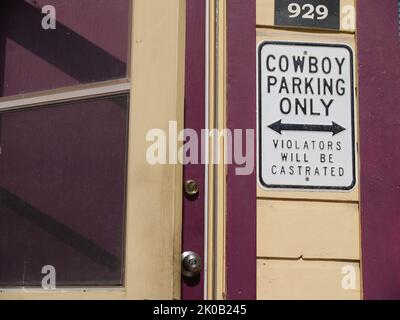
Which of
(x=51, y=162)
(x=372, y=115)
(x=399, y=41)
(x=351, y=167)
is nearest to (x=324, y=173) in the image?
(x=351, y=167)

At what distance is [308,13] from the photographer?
2.52m

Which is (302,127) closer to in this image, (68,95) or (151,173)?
(151,173)

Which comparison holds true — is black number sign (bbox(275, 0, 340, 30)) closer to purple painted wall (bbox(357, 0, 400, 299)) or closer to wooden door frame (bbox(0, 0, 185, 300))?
purple painted wall (bbox(357, 0, 400, 299))

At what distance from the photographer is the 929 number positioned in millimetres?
2520

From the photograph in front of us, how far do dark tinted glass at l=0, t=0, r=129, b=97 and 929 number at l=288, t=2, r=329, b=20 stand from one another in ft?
1.82

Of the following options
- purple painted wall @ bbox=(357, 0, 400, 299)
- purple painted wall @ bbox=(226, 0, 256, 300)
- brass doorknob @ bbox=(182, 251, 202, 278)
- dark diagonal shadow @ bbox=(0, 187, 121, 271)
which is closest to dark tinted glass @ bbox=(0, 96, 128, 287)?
dark diagonal shadow @ bbox=(0, 187, 121, 271)

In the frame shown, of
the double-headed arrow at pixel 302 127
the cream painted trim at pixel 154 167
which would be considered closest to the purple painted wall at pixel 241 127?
the double-headed arrow at pixel 302 127

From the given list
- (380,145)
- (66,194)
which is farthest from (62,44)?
(380,145)

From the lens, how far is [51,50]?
246 centimetres

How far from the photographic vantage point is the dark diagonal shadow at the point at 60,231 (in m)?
2.24

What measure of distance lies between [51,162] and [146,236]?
41 cm

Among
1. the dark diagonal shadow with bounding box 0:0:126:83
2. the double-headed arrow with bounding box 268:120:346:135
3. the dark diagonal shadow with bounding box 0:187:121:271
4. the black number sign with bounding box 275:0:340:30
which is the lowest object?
the dark diagonal shadow with bounding box 0:187:121:271

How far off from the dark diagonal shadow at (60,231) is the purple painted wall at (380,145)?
0.81 m

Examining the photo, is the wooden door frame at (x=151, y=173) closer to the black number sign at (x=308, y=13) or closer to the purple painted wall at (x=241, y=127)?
the purple painted wall at (x=241, y=127)
